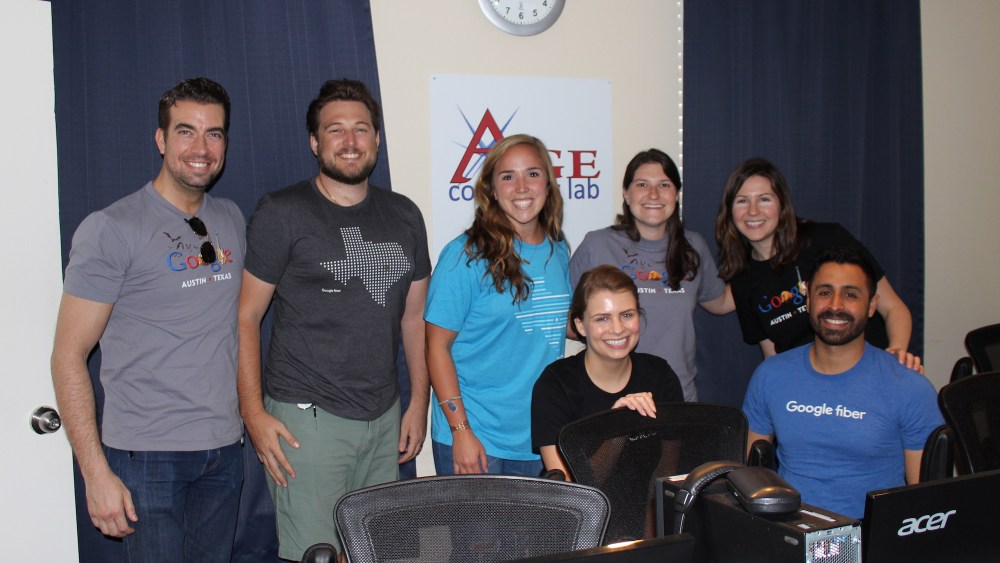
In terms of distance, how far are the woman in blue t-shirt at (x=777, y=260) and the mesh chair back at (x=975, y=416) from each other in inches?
29.2

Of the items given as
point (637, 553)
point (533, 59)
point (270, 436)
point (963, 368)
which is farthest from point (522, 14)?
point (637, 553)

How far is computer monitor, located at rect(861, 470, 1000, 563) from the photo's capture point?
1229 millimetres

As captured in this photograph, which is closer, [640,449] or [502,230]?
[640,449]

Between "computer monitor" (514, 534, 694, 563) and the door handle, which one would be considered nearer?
"computer monitor" (514, 534, 694, 563)

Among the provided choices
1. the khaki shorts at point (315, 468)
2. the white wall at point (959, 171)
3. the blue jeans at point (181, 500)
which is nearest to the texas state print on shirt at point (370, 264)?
the khaki shorts at point (315, 468)

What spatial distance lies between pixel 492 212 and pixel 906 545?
1854 millimetres

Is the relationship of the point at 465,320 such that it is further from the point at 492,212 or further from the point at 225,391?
the point at 225,391

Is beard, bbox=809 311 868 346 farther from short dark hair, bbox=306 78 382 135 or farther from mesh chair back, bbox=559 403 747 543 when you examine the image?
short dark hair, bbox=306 78 382 135

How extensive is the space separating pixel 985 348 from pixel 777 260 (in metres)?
0.84

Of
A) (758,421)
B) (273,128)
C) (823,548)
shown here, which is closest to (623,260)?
(758,421)

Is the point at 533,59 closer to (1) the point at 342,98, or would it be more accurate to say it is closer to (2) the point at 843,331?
(1) the point at 342,98

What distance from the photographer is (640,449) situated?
2031 mm

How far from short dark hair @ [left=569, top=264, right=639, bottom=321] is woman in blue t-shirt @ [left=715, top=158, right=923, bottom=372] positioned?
920 millimetres

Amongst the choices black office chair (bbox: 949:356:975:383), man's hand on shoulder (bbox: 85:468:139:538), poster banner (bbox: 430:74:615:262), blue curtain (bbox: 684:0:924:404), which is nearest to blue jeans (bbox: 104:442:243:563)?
man's hand on shoulder (bbox: 85:468:139:538)
